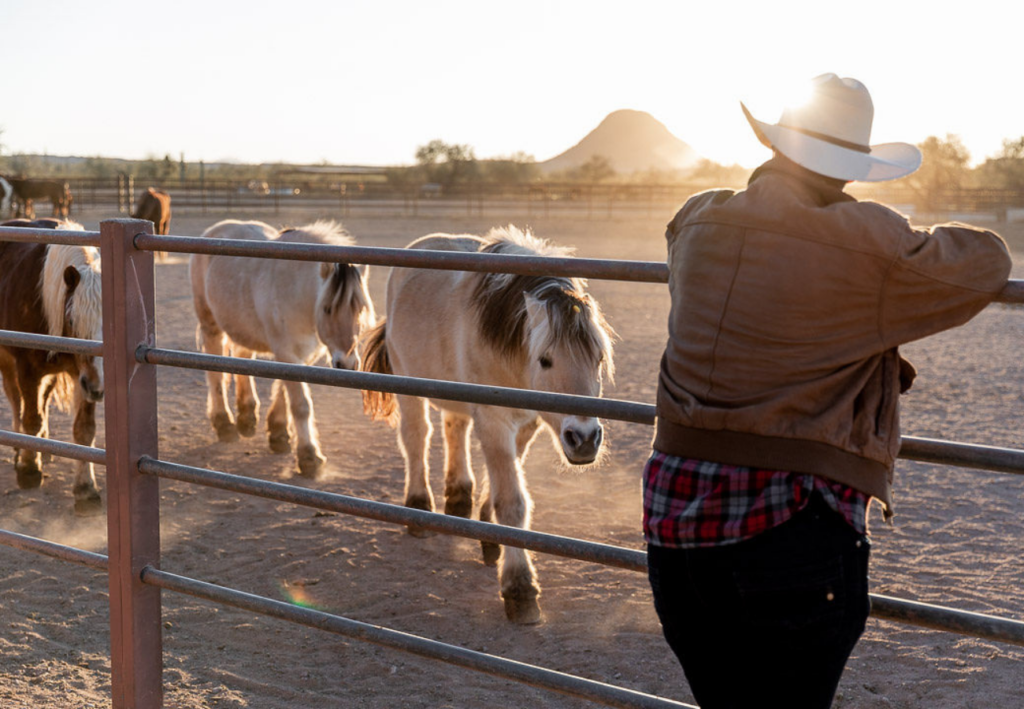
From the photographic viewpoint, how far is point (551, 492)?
6148mm

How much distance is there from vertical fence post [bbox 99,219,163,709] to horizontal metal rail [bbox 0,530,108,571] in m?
0.09

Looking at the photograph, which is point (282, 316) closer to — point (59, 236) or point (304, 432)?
point (304, 432)

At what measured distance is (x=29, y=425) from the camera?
19.5 ft

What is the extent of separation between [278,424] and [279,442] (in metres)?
0.15

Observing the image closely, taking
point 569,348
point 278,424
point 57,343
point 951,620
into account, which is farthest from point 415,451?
point 951,620

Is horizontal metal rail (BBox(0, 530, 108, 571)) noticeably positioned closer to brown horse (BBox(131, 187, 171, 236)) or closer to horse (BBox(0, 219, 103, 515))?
horse (BBox(0, 219, 103, 515))

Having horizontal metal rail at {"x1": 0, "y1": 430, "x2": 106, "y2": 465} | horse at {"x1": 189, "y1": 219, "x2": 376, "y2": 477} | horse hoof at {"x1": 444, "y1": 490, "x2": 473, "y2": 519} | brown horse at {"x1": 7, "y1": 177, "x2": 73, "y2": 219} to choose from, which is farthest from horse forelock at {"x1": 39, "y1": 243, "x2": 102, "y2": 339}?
brown horse at {"x1": 7, "y1": 177, "x2": 73, "y2": 219}

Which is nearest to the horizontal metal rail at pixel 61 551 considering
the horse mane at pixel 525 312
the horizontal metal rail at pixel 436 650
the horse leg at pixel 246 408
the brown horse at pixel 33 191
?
the horizontal metal rail at pixel 436 650

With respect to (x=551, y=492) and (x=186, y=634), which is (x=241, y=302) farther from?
(x=186, y=634)

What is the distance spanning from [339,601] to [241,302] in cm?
322

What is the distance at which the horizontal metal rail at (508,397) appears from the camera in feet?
5.66

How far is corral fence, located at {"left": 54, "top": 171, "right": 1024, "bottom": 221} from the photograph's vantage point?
35.9 meters

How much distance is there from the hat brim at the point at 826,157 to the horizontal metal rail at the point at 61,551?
2.17 m

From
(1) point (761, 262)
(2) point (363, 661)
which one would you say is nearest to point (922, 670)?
(2) point (363, 661)
